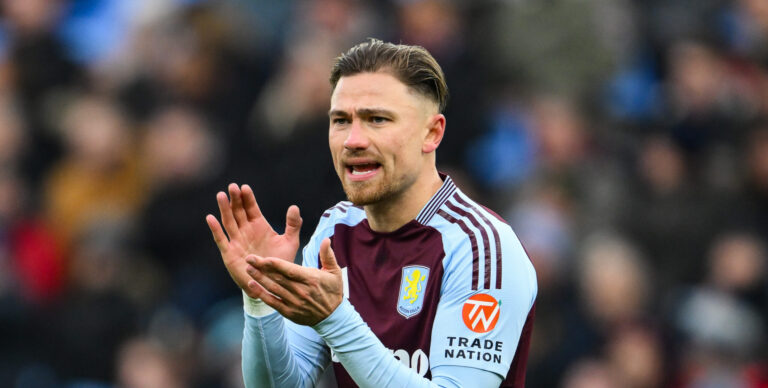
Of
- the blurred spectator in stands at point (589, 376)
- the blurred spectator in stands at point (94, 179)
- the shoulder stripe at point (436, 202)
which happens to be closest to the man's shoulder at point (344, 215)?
the shoulder stripe at point (436, 202)

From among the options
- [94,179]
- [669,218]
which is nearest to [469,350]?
[669,218]

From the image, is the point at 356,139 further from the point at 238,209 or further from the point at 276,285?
the point at 276,285

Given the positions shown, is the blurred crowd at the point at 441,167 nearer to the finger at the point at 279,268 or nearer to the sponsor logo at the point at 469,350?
the sponsor logo at the point at 469,350

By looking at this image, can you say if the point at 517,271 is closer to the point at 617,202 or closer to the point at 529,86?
the point at 617,202

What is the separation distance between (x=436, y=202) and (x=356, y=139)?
0.42 m

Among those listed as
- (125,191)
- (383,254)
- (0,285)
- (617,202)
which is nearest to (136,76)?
(125,191)

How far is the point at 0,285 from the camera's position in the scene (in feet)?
31.1

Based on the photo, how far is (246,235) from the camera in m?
4.58

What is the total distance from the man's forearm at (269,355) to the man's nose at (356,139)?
2.11ft

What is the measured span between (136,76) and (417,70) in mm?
6287

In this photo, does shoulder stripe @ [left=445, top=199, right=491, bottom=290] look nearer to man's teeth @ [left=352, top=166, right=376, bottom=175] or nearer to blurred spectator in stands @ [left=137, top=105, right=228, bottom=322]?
man's teeth @ [left=352, top=166, right=376, bottom=175]

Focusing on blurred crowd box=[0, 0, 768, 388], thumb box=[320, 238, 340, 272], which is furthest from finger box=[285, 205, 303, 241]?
blurred crowd box=[0, 0, 768, 388]

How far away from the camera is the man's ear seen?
15.8ft

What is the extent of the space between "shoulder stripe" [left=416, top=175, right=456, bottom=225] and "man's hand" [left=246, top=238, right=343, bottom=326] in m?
0.63
